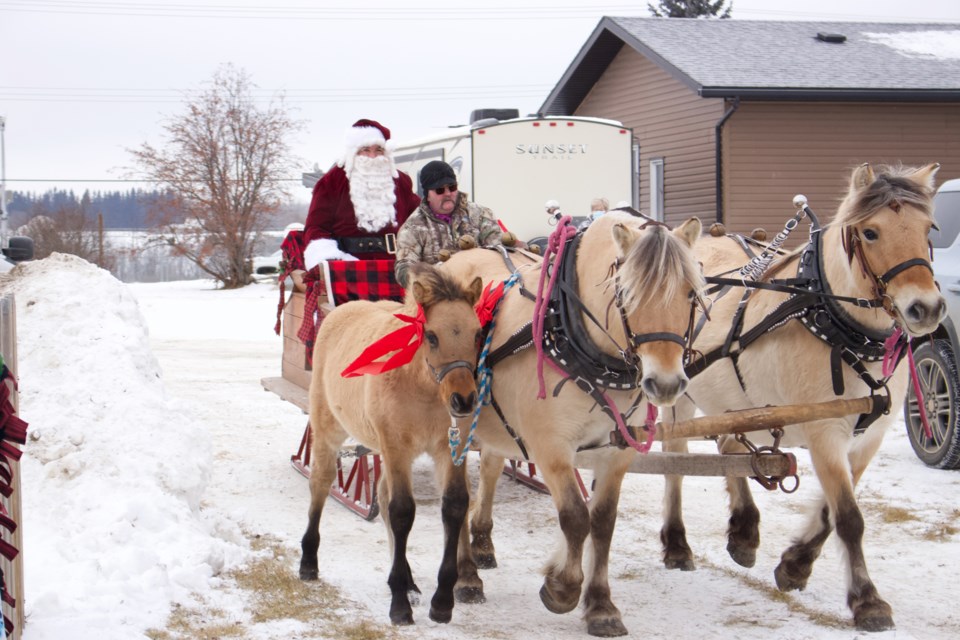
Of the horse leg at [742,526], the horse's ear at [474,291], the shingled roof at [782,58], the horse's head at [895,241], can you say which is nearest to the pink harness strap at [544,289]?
the horse's ear at [474,291]

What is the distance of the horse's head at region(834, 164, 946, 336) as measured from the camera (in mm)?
4680

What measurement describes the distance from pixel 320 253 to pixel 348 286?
2.02ft

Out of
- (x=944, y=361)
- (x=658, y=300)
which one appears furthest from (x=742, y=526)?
(x=944, y=361)

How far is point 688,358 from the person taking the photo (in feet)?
15.2

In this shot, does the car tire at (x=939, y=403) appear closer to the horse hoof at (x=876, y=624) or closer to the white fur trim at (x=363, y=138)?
the horse hoof at (x=876, y=624)

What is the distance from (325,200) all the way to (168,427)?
2.61 m

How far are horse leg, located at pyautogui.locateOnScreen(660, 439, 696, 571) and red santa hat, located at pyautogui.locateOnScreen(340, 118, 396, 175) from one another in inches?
138

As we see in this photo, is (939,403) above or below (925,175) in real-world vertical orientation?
below

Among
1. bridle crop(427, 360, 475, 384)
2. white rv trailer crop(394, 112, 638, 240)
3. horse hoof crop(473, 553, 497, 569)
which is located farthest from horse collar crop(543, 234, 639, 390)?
white rv trailer crop(394, 112, 638, 240)

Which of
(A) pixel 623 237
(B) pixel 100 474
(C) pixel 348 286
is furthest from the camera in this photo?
(C) pixel 348 286

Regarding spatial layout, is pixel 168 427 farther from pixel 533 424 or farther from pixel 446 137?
pixel 446 137

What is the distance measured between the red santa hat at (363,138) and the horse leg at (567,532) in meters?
4.15

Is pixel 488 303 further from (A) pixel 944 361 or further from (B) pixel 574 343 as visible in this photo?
(A) pixel 944 361

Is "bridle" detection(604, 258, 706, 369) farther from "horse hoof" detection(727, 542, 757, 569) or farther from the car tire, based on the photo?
the car tire
